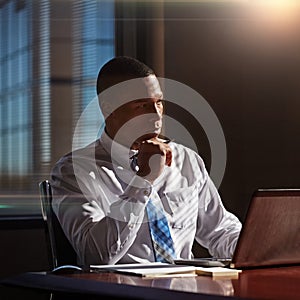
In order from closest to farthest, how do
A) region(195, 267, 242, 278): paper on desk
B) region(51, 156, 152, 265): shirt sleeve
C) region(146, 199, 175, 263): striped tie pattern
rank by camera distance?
region(195, 267, 242, 278): paper on desk
region(51, 156, 152, 265): shirt sleeve
region(146, 199, 175, 263): striped tie pattern

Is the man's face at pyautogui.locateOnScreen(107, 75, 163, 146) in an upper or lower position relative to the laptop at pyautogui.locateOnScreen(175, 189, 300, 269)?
upper

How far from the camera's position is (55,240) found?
2.55 meters

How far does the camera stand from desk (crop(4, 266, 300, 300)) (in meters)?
1.70

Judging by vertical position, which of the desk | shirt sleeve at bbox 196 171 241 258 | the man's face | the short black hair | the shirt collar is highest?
the short black hair

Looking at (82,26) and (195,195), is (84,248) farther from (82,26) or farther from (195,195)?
(82,26)

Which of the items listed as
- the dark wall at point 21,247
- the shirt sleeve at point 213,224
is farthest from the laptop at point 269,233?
the dark wall at point 21,247

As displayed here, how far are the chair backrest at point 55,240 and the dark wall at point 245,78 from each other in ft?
5.06

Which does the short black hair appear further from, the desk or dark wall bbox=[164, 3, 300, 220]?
dark wall bbox=[164, 3, 300, 220]

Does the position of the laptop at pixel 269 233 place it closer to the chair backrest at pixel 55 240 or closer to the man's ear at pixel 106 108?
the chair backrest at pixel 55 240

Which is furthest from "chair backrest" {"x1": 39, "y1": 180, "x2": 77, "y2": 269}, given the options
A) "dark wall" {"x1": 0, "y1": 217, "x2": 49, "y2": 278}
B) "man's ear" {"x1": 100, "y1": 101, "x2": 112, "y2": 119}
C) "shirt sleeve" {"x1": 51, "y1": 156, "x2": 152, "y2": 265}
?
"dark wall" {"x1": 0, "y1": 217, "x2": 49, "y2": 278}

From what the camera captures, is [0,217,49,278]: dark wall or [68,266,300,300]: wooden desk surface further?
[0,217,49,278]: dark wall

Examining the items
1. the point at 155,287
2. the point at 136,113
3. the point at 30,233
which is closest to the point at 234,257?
the point at 155,287

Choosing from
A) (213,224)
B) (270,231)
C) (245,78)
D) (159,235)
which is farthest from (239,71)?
(270,231)

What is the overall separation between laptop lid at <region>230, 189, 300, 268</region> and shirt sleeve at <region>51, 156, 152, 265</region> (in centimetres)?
51
